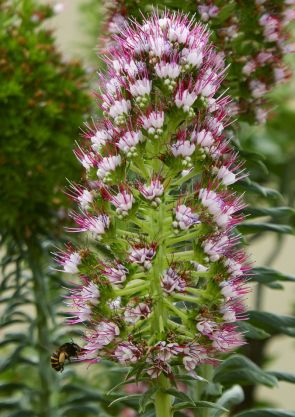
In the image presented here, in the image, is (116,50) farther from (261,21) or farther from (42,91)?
(42,91)

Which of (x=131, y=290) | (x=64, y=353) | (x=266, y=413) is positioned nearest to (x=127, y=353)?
(x=131, y=290)

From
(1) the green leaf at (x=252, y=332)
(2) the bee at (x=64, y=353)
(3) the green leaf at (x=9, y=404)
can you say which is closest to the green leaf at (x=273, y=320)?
(1) the green leaf at (x=252, y=332)

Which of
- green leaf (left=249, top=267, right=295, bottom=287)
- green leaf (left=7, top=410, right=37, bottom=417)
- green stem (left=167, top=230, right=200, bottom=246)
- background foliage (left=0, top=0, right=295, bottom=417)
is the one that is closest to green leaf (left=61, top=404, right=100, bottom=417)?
background foliage (left=0, top=0, right=295, bottom=417)

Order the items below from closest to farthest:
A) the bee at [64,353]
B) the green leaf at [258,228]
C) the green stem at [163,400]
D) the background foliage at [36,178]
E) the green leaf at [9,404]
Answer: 1. the green stem at [163,400]
2. the bee at [64,353]
3. the green leaf at [258,228]
4. the background foliage at [36,178]
5. the green leaf at [9,404]

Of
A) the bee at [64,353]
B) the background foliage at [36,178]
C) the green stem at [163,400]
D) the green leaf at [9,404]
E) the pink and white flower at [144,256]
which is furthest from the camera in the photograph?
the green leaf at [9,404]

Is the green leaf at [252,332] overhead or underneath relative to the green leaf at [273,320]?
underneath

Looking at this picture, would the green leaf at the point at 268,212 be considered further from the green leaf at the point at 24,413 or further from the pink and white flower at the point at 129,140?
the green leaf at the point at 24,413

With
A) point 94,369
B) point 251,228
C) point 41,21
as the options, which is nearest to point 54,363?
point 251,228

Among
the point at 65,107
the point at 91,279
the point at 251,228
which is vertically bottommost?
the point at 91,279
